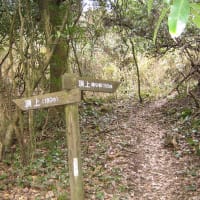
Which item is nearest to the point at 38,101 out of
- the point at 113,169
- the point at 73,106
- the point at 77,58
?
the point at 73,106

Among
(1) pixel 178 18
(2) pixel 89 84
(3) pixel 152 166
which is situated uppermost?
(2) pixel 89 84

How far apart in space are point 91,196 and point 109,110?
517 centimetres

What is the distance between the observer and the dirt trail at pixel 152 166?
490 cm

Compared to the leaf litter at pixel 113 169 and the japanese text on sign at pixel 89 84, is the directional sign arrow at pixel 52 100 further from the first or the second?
the leaf litter at pixel 113 169

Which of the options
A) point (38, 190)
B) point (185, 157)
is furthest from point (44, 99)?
→ point (185, 157)

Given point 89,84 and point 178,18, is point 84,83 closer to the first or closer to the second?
point 89,84

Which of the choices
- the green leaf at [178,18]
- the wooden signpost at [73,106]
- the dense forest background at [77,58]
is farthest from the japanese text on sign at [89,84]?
the green leaf at [178,18]

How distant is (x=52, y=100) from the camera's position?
12.2 feet

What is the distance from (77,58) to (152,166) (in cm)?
419

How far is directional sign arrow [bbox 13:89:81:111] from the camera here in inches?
143

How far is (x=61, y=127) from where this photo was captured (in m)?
7.03

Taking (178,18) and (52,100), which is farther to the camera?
(52,100)

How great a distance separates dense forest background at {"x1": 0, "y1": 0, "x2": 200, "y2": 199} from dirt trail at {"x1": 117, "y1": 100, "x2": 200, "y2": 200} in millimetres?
499

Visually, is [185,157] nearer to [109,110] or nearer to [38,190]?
[38,190]
